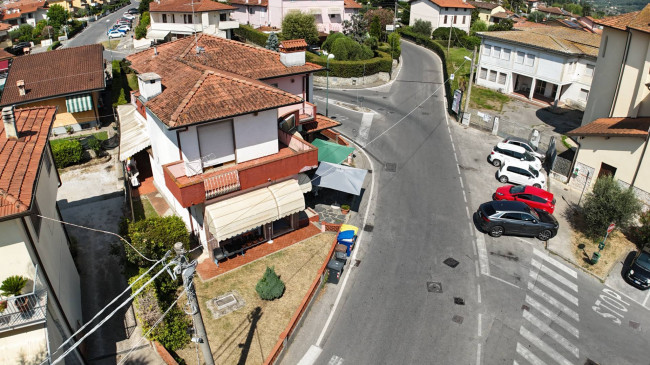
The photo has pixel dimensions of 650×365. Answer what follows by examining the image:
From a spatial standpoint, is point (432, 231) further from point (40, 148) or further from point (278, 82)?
point (40, 148)

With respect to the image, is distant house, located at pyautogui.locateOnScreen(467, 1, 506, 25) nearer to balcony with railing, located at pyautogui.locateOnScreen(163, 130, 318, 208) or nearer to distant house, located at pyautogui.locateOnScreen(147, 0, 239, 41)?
distant house, located at pyautogui.locateOnScreen(147, 0, 239, 41)

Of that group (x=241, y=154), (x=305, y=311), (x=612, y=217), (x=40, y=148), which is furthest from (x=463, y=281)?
(x=40, y=148)

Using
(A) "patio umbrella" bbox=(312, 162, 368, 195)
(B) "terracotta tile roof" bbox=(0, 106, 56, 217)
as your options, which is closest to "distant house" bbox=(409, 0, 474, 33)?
(A) "patio umbrella" bbox=(312, 162, 368, 195)

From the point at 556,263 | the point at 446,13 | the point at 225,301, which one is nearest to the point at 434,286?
the point at 556,263

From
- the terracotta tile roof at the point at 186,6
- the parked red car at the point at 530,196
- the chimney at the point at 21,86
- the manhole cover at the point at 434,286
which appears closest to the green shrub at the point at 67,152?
the chimney at the point at 21,86

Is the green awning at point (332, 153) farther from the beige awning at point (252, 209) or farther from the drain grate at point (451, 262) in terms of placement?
the drain grate at point (451, 262)

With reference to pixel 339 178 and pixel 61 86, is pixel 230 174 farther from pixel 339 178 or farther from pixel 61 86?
pixel 61 86
